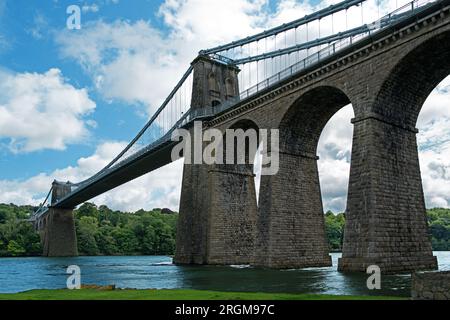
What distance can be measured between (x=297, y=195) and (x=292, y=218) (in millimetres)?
1508

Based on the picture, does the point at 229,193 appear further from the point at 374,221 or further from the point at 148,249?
the point at 148,249

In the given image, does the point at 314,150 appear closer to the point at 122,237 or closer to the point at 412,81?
the point at 412,81

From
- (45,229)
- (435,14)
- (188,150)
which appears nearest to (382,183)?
(435,14)

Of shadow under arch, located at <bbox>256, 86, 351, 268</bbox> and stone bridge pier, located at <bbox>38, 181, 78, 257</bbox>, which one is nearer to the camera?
shadow under arch, located at <bbox>256, 86, 351, 268</bbox>

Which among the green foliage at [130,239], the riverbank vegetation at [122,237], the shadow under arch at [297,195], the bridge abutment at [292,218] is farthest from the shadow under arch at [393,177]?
the green foliage at [130,239]

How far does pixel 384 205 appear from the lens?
21.8m

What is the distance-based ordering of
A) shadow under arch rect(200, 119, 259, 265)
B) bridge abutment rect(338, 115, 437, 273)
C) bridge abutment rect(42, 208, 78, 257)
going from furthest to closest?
1. bridge abutment rect(42, 208, 78, 257)
2. shadow under arch rect(200, 119, 259, 265)
3. bridge abutment rect(338, 115, 437, 273)

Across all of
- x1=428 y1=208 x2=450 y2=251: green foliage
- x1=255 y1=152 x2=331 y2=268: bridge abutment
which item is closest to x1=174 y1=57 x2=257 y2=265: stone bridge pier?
x1=255 y1=152 x2=331 y2=268: bridge abutment

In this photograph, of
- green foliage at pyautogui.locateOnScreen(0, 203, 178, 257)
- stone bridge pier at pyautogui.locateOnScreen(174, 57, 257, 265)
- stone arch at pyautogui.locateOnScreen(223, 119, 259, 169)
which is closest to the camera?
stone arch at pyautogui.locateOnScreen(223, 119, 259, 169)

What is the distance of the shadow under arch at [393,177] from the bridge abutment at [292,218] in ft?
22.7

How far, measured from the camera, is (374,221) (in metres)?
21.2

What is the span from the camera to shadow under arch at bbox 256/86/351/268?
29.0m

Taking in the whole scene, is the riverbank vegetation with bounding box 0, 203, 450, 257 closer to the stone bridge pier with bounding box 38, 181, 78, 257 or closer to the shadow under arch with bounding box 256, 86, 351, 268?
the stone bridge pier with bounding box 38, 181, 78, 257

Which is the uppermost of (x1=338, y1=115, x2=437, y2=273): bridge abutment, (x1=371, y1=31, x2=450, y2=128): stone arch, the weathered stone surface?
(x1=371, y1=31, x2=450, y2=128): stone arch
